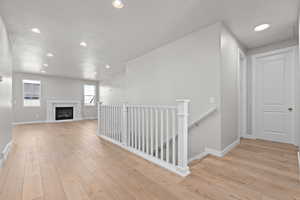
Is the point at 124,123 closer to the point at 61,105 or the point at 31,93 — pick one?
the point at 61,105

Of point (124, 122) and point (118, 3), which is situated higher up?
point (118, 3)

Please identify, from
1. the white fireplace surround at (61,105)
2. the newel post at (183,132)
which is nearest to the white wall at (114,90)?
the white fireplace surround at (61,105)

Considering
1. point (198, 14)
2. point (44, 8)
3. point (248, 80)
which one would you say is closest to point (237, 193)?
point (198, 14)

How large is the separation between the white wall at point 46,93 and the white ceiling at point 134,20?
3.91 meters

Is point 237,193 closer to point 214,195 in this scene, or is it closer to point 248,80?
point 214,195

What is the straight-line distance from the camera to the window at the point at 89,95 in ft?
26.2

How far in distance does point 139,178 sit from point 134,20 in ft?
8.34

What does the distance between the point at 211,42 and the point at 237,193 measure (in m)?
2.32

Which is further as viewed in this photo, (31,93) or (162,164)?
(31,93)

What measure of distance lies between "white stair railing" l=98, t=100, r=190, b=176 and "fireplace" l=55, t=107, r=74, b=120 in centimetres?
483

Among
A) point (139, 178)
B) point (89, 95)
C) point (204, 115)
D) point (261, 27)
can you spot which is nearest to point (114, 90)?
point (89, 95)

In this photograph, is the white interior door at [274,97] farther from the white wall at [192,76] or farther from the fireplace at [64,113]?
the fireplace at [64,113]

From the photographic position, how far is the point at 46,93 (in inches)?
262

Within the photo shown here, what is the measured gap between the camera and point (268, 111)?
310 cm
